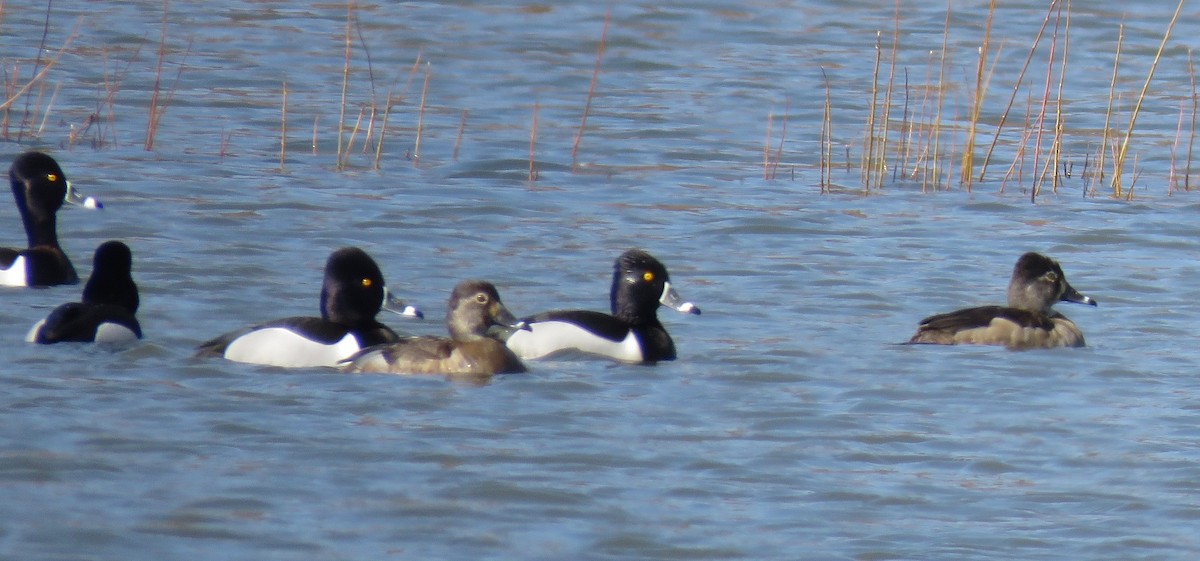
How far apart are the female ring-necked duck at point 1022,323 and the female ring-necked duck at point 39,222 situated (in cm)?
462

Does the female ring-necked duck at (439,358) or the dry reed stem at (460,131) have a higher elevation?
the dry reed stem at (460,131)

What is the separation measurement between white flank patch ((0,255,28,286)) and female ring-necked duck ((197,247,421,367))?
2116 millimetres

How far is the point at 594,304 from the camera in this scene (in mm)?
11680

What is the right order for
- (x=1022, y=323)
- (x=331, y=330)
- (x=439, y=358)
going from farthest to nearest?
1. (x=1022, y=323)
2. (x=331, y=330)
3. (x=439, y=358)

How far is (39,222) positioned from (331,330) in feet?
10.1

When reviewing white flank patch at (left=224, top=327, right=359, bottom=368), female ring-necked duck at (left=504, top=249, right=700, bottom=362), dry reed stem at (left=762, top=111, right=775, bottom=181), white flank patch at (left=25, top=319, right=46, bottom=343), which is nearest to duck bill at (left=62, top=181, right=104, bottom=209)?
white flank patch at (left=25, top=319, right=46, bottom=343)

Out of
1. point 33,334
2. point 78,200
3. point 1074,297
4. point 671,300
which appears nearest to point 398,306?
point 671,300

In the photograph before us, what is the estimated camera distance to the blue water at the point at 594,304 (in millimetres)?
7242

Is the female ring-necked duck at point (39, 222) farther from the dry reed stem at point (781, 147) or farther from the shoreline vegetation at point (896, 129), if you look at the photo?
the dry reed stem at point (781, 147)

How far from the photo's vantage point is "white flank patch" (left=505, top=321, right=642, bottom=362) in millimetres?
9953

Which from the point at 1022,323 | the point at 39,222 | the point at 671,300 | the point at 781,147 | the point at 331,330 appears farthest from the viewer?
the point at 781,147

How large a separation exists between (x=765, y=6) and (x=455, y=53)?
4.82 m

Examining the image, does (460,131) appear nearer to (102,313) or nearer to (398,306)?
(398,306)

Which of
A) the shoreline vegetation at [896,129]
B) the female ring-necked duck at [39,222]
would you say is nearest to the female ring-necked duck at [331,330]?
the female ring-necked duck at [39,222]
